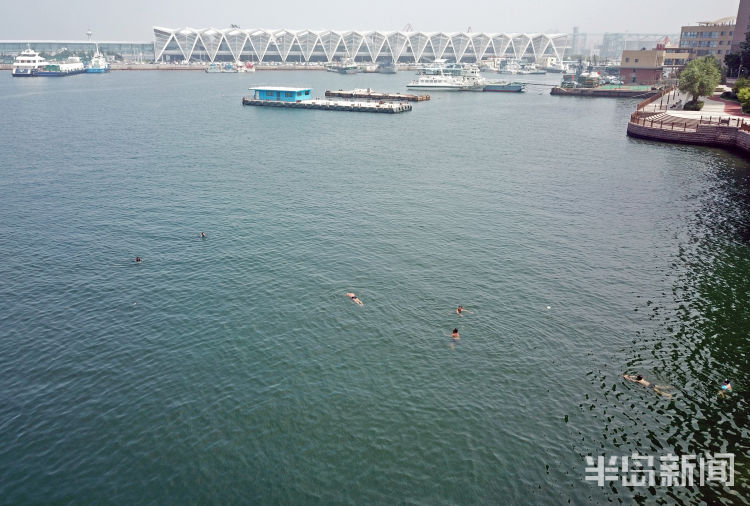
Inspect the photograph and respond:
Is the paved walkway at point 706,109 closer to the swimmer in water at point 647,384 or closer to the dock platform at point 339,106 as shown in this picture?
the dock platform at point 339,106

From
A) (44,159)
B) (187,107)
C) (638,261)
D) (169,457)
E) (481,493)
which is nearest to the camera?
(481,493)

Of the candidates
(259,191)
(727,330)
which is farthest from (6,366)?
(727,330)

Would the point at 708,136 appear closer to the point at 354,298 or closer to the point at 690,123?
the point at 690,123

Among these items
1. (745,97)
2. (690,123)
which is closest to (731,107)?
(745,97)

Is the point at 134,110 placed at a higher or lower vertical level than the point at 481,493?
higher

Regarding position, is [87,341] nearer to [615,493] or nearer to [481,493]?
[481,493]

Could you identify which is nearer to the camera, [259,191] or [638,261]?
[638,261]
